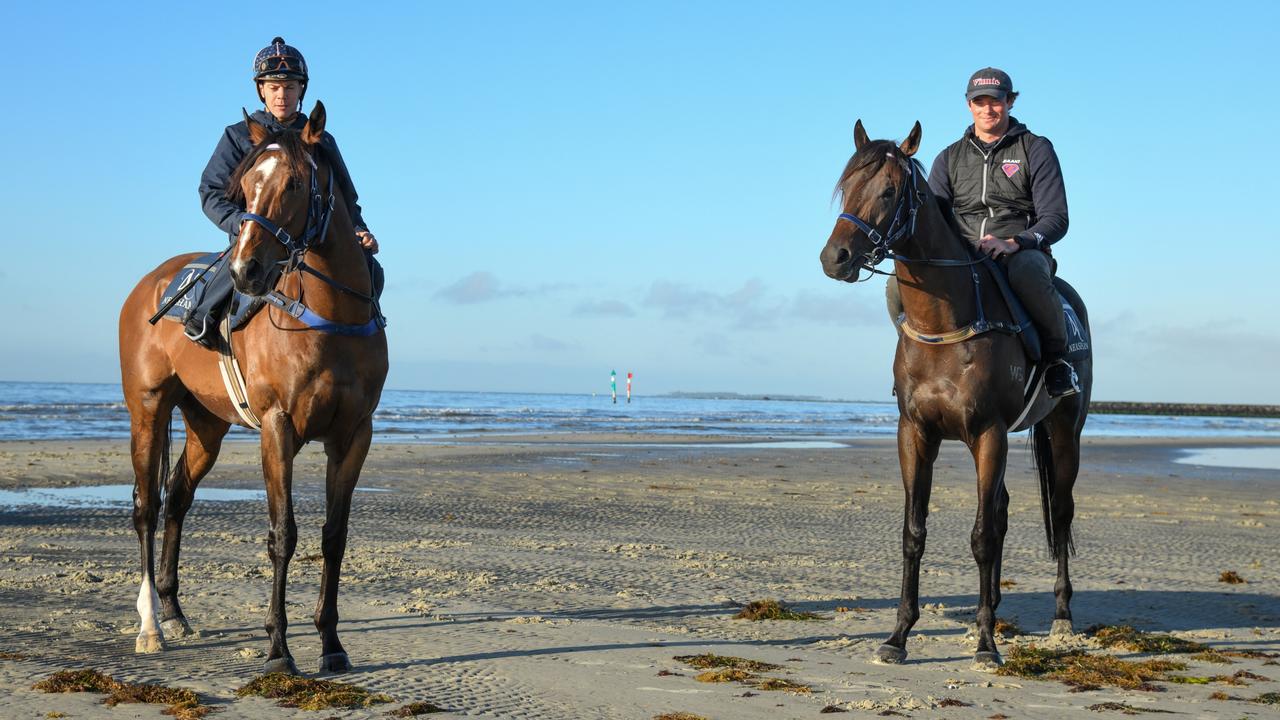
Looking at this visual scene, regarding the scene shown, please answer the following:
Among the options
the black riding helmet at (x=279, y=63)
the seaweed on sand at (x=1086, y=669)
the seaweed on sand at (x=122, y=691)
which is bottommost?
the seaweed on sand at (x=1086, y=669)

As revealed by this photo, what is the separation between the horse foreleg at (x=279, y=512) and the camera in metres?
5.28

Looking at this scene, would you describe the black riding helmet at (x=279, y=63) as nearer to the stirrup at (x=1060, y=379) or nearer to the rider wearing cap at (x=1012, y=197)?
the rider wearing cap at (x=1012, y=197)

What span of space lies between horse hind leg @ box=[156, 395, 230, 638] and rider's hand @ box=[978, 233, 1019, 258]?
4.41 m

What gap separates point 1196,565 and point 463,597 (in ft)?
19.7

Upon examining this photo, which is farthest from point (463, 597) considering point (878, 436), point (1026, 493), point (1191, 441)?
point (1191, 441)

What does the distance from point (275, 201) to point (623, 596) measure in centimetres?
363

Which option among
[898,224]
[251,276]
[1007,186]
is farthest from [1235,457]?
[251,276]

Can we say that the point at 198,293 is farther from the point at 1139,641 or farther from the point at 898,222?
the point at 1139,641

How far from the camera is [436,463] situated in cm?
1972

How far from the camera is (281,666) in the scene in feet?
17.0

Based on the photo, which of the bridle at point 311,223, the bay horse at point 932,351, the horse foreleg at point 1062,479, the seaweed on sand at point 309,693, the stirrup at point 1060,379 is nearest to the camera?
the seaweed on sand at point 309,693

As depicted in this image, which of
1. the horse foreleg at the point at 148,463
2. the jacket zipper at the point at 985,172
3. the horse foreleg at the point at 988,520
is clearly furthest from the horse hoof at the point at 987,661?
the horse foreleg at the point at 148,463

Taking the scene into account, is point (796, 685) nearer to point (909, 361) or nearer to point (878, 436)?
point (909, 361)

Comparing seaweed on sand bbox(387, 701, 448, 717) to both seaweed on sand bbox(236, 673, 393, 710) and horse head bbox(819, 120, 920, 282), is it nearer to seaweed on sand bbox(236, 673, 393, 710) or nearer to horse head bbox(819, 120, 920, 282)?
seaweed on sand bbox(236, 673, 393, 710)
